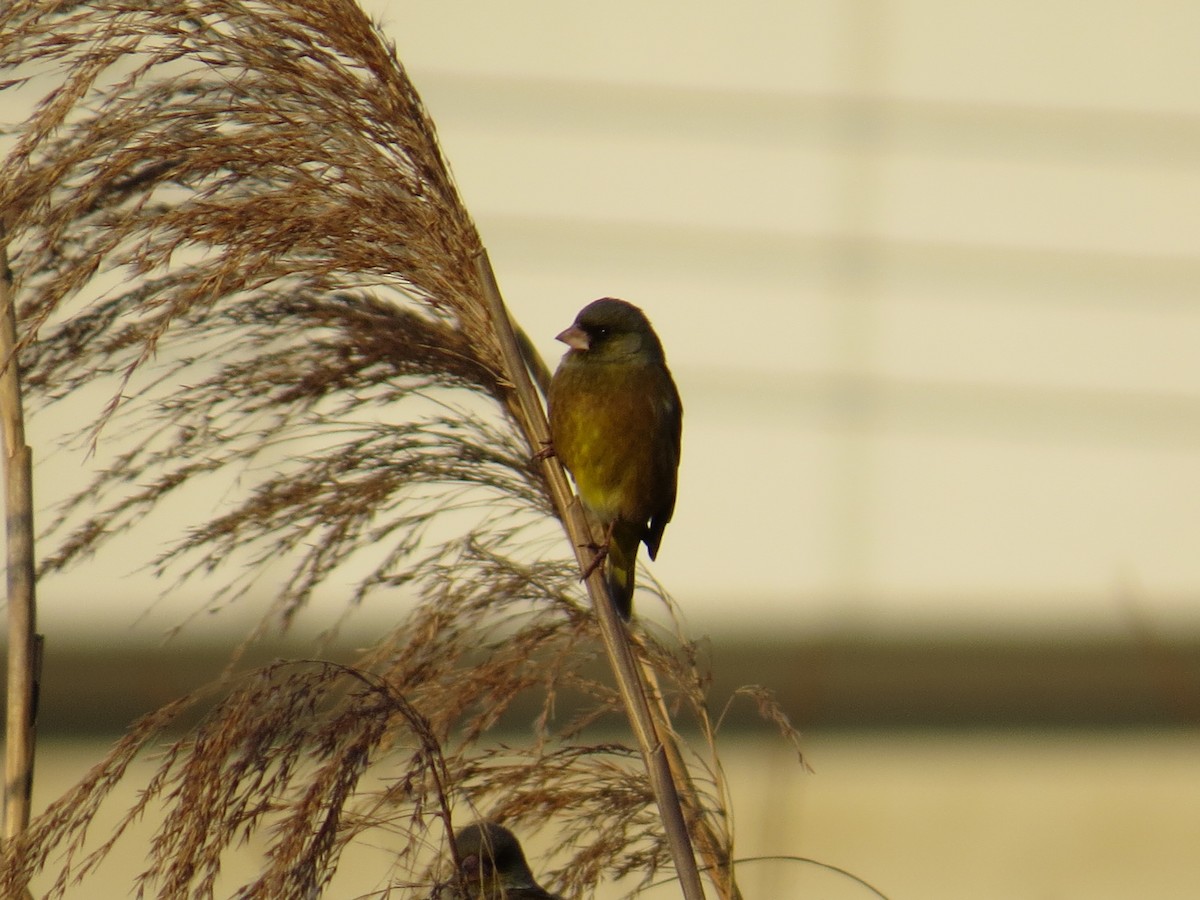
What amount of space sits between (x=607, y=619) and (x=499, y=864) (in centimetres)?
46

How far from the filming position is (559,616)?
5.02 feet

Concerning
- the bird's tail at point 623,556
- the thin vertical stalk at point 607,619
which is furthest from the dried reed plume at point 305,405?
the bird's tail at point 623,556

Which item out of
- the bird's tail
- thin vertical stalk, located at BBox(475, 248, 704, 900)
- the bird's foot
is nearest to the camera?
thin vertical stalk, located at BBox(475, 248, 704, 900)

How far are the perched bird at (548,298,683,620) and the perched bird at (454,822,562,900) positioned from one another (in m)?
0.49

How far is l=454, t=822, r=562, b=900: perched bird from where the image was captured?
1.45m

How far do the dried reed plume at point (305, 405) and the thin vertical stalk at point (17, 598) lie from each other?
0.05 meters

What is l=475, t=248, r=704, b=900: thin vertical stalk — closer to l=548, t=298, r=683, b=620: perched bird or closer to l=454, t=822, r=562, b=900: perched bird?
l=454, t=822, r=562, b=900: perched bird

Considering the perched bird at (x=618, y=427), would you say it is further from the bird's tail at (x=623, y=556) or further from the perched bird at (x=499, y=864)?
the perched bird at (x=499, y=864)

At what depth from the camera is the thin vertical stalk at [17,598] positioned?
4.40 ft

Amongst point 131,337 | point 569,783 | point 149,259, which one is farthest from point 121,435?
point 569,783

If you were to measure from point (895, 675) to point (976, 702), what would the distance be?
0.35 metres

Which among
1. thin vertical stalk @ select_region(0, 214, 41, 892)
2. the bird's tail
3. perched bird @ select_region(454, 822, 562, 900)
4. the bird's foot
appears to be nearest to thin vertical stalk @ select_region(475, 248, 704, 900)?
the bird's foot

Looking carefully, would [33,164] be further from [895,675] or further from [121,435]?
[895,675]

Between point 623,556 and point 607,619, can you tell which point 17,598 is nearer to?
point 607,619
